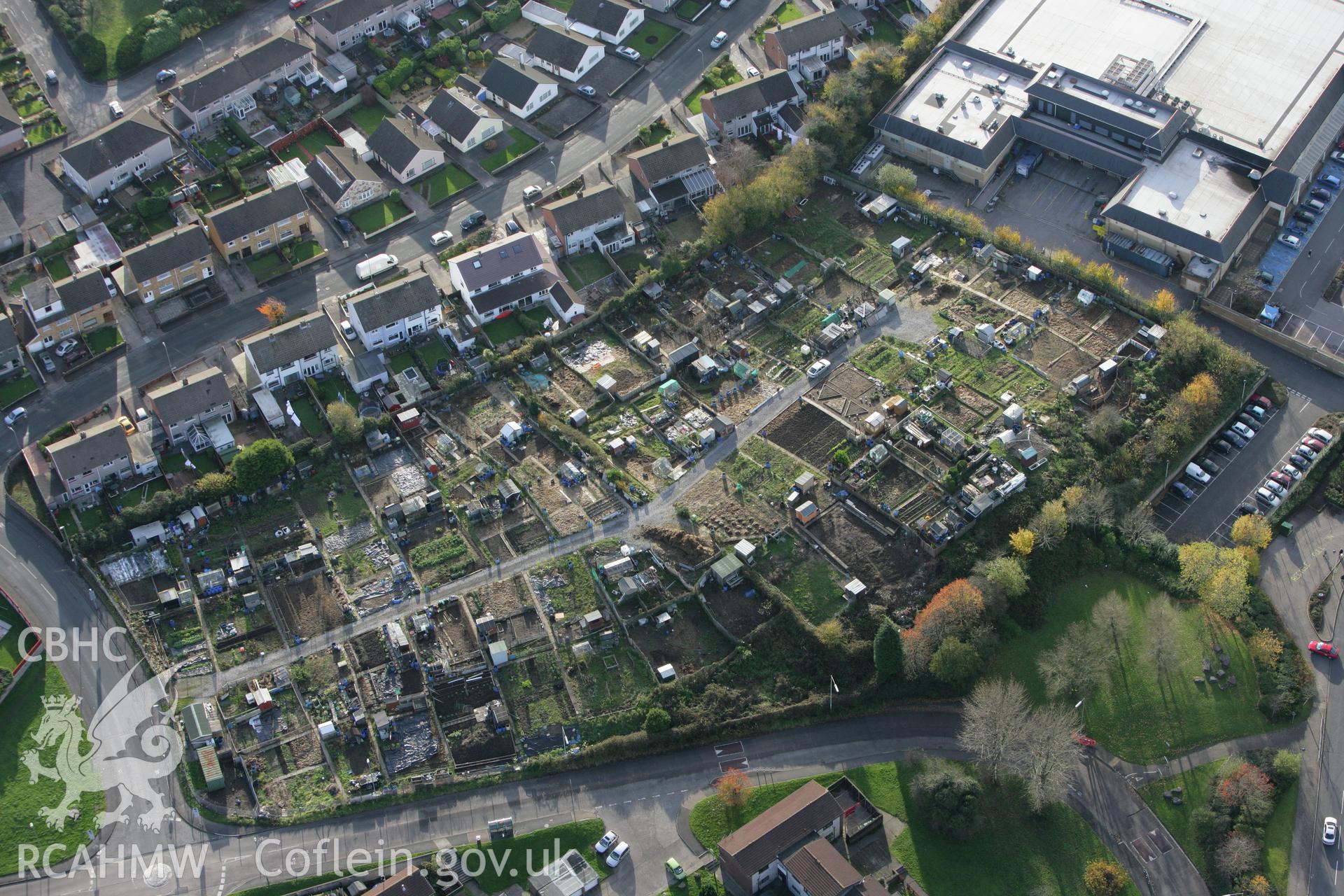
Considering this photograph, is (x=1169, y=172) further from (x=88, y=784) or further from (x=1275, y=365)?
(x=88, y=784)

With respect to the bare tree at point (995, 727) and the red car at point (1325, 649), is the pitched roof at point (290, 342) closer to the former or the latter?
the bare tree at point (995, 727)

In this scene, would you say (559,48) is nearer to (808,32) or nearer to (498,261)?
(808,32)

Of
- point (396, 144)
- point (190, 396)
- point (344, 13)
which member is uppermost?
point (344, 13)

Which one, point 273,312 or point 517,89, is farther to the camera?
point 517,89

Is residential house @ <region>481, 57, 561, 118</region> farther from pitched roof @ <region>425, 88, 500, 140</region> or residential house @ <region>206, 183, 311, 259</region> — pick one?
residential house @ <region>206, 183, 311, 259</region>

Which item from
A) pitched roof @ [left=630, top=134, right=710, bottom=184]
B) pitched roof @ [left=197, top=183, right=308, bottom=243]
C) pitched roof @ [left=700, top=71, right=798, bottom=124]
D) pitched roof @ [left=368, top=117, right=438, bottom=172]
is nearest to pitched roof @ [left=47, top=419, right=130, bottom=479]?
pitched roof @ [left=197, top=183, right=308, bottom=243]

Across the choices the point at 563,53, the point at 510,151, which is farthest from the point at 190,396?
the point at 563,53

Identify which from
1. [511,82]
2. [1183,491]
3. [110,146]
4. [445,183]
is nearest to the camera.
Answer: [1183,491]

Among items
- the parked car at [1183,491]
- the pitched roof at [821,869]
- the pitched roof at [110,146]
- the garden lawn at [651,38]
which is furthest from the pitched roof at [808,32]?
the pitched roof at [821,869]
